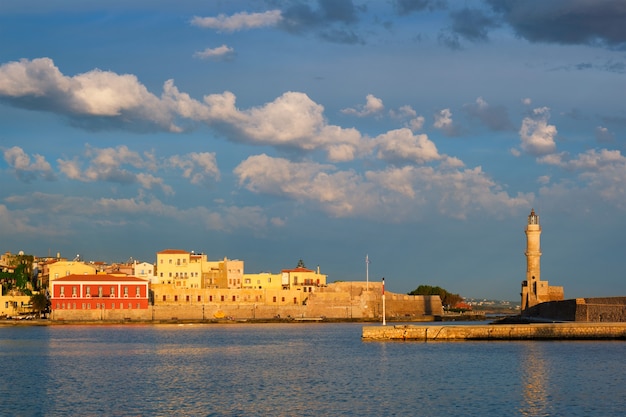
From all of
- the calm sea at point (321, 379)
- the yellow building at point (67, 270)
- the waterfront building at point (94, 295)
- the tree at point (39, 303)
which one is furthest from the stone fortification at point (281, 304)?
the calm sea at point (321, 379)

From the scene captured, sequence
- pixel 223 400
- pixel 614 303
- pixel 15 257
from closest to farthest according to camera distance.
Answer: pixel 223 400 → pixel 614 303 → pixel 15 257

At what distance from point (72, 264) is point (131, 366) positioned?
7504 centimetres

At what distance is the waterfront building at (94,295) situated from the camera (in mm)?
111688

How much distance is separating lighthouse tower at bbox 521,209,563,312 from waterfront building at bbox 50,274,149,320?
46.8 m

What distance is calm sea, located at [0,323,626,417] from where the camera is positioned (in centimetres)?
3272

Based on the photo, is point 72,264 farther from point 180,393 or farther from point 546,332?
point 180,393

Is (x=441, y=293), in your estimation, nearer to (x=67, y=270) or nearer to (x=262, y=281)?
(x=262, y=281)

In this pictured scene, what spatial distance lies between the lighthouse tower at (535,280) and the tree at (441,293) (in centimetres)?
6411

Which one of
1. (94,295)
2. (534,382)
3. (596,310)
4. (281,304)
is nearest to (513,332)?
(596,310)

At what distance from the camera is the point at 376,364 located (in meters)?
49.1

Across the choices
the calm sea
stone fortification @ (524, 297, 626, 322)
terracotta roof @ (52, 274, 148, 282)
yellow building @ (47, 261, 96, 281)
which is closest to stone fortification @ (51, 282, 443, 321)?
terracotta roof @ (52, 274, 148, 282)

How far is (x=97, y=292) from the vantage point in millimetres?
112062

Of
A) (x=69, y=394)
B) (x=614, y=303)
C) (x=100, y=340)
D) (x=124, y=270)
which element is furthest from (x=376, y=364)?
(x=124, y=270)

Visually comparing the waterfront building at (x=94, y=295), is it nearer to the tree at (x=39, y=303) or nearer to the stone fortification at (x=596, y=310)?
the tree at (x=39, y=303)
